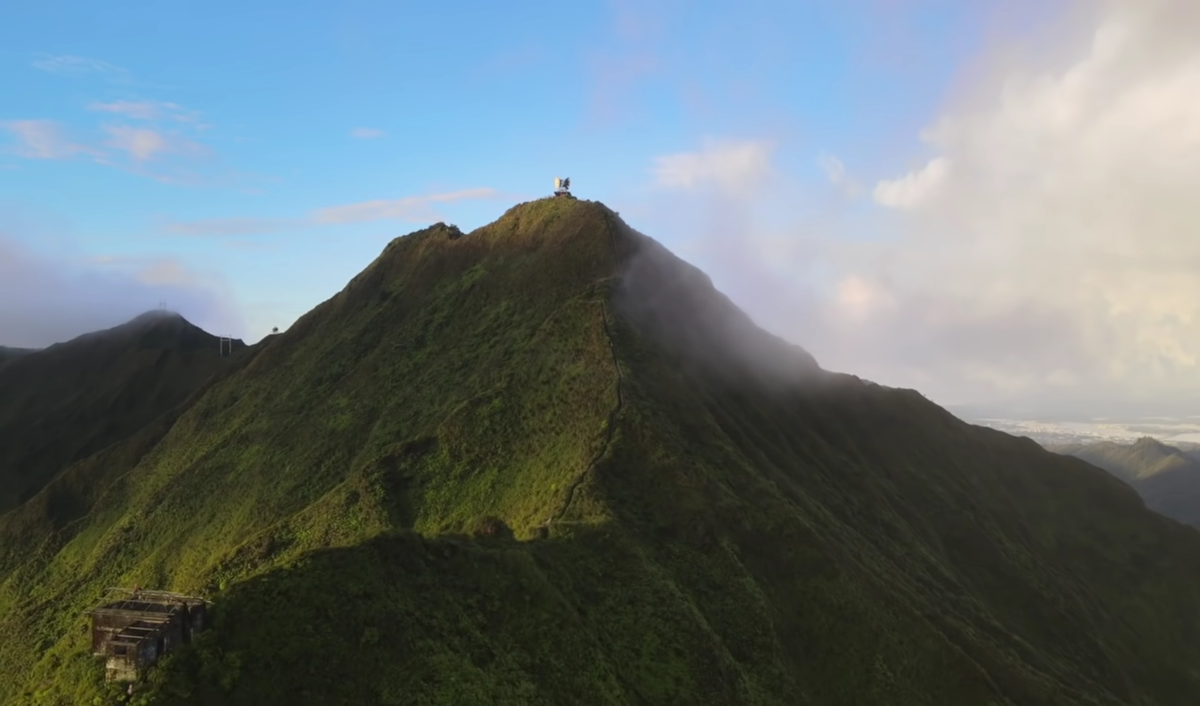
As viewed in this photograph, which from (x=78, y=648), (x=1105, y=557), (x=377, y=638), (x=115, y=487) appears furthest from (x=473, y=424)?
(x=1105, y=557)

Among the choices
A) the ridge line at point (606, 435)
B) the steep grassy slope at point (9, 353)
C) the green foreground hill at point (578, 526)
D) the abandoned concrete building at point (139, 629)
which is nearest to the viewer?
the abandoned concrete building at point (139, 629)

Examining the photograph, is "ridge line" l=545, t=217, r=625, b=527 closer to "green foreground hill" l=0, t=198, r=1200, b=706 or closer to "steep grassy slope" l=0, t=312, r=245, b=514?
"green foreground hill" l=0, t=198, r=1200, b=706

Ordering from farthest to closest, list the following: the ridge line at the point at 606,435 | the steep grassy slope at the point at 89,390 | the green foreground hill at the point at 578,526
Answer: the steep grassy slope at the point at 89,390, the ridge line at the point at 606,435, the green foreground hill at the point at 578,526

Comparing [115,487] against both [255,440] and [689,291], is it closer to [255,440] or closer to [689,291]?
[255,440]

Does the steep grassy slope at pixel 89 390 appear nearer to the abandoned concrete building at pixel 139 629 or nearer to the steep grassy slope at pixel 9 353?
the steep grassy slope at pixel 9 353

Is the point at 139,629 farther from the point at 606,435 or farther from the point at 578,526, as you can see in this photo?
the point at 606,435

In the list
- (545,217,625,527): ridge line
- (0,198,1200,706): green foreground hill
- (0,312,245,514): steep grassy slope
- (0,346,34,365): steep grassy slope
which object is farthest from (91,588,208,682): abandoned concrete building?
(0,346,34,365): steep grassy slope

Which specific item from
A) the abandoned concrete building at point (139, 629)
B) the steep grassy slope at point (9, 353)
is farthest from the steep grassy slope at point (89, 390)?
the abandoned concrete building at point (139, 629)
